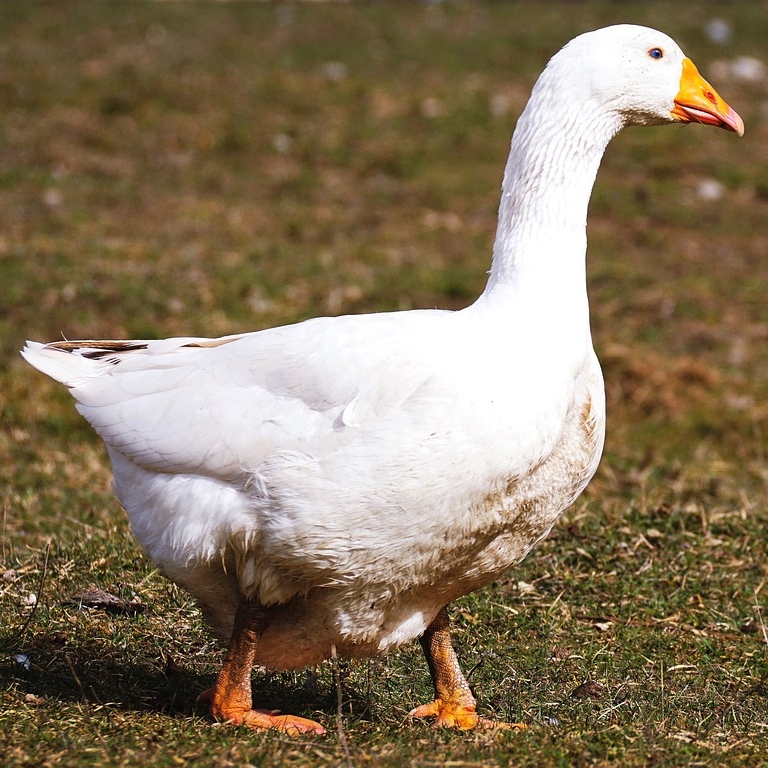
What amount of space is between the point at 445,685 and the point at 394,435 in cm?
112

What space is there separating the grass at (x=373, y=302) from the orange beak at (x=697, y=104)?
210 cm

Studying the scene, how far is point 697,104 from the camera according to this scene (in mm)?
4199

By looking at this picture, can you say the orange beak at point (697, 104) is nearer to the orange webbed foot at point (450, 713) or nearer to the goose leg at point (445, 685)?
the goose leg at point (445, 685)

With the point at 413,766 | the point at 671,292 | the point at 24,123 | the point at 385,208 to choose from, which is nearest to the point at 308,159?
the point at 385,208

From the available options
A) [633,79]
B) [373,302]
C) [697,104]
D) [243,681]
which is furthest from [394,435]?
[373,302]

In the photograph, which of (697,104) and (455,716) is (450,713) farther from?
(697,104)

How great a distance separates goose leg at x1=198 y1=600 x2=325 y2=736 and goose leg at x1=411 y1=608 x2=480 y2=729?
1.47 feet

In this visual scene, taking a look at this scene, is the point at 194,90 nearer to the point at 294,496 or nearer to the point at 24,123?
the point at 24,123

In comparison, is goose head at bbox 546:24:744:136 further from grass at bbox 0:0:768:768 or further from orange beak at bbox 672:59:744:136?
grass at bbox 0:0:768:768

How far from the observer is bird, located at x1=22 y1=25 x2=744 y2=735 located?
367cm

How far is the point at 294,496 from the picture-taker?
3.70 metres

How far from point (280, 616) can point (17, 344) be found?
5.08 metres

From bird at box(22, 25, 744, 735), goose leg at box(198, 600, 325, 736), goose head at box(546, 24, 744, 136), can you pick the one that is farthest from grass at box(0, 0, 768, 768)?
goose head at box(546, 24, 744, 136)

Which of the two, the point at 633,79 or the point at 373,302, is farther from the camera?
the point at 373,302
